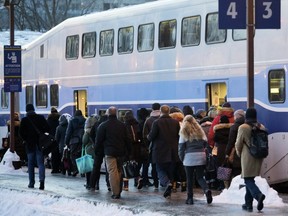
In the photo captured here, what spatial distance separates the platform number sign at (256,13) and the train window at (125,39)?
751cm

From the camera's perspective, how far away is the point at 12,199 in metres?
17.4

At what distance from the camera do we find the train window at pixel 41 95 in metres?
27.2

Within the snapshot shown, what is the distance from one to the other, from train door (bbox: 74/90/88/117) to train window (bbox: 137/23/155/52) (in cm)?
345

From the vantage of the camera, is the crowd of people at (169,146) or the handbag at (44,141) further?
the handbag at (44,141)

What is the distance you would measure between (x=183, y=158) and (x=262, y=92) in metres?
3.31

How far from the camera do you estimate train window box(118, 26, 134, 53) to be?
2266 cm

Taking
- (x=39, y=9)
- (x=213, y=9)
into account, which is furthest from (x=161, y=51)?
(x=39, y=9)

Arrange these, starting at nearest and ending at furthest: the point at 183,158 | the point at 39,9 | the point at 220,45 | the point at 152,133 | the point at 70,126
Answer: the point at 183,158 → the point at 152,133 → the point at 220,45 → the point at 70,126 → the point at 39,9

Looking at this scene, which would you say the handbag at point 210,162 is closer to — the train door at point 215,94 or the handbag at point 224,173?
the handbag at point 224,173

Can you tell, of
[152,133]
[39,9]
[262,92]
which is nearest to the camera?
[152,133]

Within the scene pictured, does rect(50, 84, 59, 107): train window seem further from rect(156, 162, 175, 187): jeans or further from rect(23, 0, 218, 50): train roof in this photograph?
rect(156, 162, 175, 187): jeans

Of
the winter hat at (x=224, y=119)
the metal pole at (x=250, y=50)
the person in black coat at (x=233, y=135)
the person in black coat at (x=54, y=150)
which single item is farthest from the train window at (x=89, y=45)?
the metal pole at (x=250, y=50)

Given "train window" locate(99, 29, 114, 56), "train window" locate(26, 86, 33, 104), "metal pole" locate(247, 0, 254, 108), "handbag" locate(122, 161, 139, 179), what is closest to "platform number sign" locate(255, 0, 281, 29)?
"metal pole" locate(247, 0, 254, 108)

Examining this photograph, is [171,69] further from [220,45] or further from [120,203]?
[120,203]
